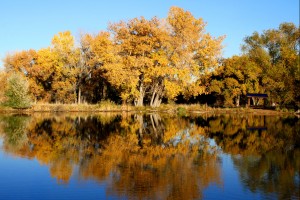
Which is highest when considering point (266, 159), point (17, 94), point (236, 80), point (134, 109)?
point (236, 80)

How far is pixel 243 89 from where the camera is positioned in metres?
55.0

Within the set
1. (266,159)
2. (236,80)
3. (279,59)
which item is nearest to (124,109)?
(236,80)

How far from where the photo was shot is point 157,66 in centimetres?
5038

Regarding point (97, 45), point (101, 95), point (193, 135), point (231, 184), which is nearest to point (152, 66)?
point (97, 45)

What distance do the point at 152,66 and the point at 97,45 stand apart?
10.9 metres

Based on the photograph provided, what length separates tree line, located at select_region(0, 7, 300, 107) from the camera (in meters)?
50.2

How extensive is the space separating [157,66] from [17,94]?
19.0 m

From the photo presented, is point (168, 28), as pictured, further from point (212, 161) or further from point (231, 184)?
point (231, 184)

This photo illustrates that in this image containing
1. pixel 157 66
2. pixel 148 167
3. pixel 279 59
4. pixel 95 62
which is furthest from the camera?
pixel 279 59

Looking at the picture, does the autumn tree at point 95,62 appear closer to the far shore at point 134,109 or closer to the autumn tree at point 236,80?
the far shore at point 134,109

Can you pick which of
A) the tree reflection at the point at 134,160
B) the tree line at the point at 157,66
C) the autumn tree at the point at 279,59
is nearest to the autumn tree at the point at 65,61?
the tree line at the point at 157,66

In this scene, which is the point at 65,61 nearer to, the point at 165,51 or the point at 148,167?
the point at 165,51

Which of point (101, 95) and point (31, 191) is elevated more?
point (101, 95)

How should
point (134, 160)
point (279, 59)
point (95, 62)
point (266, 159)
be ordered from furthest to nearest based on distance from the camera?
point (279, 59) < point (95, 62) < point (266, 159) < point (134, 160)
